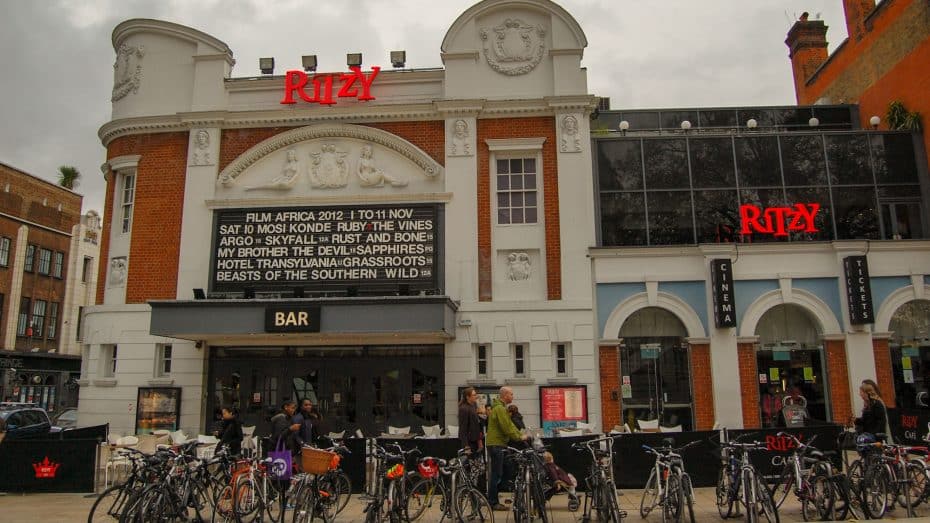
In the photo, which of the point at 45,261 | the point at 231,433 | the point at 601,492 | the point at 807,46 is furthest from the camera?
the point at 45,261

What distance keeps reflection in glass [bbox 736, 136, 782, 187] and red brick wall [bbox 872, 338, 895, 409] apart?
505cm

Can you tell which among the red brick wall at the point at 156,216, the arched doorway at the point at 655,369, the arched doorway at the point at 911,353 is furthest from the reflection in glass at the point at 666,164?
the red brick wall at the point at 156,216

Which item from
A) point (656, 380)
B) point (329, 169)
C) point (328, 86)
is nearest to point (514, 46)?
point (328, 86)

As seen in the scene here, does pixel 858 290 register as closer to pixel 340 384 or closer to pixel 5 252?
pixel 340 384

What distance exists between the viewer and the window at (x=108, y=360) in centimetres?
1912

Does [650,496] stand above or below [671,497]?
below

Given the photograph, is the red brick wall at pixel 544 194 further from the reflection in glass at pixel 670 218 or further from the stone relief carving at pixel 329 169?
the stone relief carving at pixel 329 169

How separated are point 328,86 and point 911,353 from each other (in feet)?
57.9

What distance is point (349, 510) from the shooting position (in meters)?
11.5

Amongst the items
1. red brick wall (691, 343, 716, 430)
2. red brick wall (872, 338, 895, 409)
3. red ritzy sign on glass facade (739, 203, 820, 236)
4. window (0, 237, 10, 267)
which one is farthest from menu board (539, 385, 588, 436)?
window (0, 237, 10, 267)

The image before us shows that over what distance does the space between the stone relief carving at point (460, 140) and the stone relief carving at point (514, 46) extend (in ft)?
6.69

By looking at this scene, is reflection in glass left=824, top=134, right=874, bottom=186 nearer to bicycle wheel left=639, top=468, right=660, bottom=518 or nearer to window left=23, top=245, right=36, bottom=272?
bicycle wheel left=639, top=468, right=660, bottom=518

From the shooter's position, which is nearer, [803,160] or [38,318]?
[803,160]

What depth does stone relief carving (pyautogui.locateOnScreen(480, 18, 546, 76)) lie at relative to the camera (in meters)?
19.7
